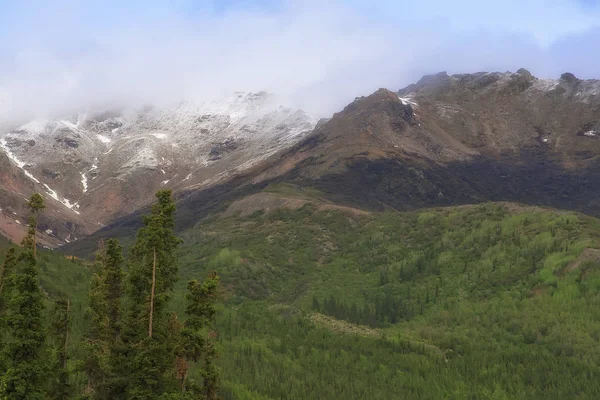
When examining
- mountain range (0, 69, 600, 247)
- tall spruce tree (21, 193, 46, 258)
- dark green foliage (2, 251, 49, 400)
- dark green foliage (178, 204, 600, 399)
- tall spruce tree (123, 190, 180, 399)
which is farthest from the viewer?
mountain range (0, 69, 600, 247)

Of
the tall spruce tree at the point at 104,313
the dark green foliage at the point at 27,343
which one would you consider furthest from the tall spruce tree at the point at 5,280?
the tall spruce tree at the point at 104,313

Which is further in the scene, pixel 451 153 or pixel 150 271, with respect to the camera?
pixel 451 153

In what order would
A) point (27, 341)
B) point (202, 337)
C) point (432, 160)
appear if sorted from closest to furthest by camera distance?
point (202, 337) < point (27, 341) < point (432, 160)

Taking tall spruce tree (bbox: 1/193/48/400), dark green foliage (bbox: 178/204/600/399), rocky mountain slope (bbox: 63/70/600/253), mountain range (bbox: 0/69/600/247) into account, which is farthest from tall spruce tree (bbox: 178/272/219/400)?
rocky mountain slope (bbox: 63/70/600/253)

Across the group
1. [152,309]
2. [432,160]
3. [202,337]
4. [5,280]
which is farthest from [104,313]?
[432,160]

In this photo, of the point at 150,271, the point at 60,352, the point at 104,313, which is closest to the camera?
the point at 150,271

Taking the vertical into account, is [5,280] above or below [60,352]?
above

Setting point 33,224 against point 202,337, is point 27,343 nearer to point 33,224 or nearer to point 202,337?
point 33,224

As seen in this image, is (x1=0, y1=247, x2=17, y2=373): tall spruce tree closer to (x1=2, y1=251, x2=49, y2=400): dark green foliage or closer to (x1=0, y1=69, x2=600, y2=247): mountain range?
(x1=2, y1=251, x2=49, y2=400): dark green foliage

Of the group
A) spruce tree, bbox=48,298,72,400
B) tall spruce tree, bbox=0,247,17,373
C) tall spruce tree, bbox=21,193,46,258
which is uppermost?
tall spruce tree, bbox=21,193,46,258

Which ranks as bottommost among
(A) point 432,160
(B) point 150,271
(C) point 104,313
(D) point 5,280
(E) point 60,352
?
→ (E) point 60,352
